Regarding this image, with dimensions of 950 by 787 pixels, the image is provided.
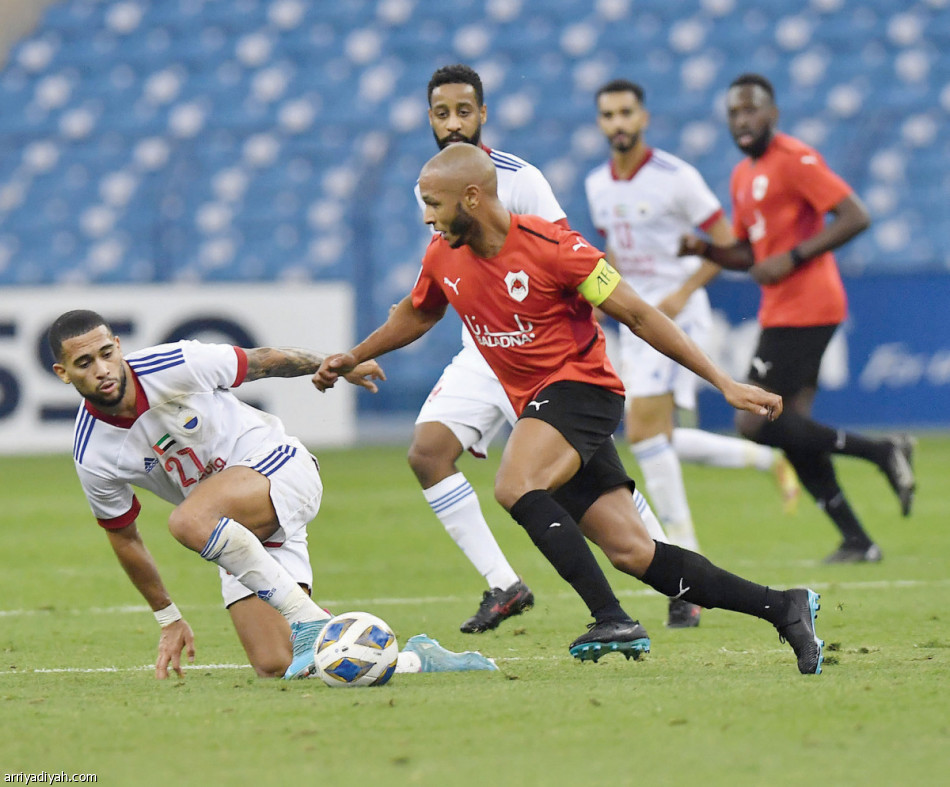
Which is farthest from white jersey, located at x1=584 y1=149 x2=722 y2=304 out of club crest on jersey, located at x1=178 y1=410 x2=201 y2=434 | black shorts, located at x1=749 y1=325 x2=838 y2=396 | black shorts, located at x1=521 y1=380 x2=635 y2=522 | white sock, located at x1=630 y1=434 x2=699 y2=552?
club crest on jersey, located at x1=178 y1=410 x2=201 y2=434

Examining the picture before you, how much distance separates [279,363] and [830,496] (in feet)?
11.4

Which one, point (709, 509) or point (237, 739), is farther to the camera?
point (709, 509)

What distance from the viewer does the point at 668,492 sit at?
6.77 m

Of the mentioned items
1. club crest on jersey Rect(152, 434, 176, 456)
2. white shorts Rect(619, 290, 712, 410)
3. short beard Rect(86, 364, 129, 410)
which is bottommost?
white shorts Rect(619, 290, 712, 410)

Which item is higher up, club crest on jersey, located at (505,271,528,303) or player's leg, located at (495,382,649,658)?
club crest on jersey, located at (505,271,528,303)

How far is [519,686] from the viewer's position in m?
4.20

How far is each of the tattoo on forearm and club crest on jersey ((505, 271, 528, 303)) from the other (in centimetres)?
87

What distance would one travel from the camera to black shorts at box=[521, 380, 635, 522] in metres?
4.57

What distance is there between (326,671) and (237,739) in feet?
2.85

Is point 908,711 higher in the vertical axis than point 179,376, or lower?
lower

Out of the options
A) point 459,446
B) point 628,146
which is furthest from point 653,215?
point 459,446

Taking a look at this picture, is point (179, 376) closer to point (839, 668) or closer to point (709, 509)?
point (839, 668)

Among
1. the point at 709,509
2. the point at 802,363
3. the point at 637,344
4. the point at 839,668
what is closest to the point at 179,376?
the point at 839,668

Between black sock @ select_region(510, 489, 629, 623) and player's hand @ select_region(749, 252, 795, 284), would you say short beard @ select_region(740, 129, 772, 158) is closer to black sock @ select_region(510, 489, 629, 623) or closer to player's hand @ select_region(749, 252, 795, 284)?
player's hand @ select_region(749, 252, 795, 284)
